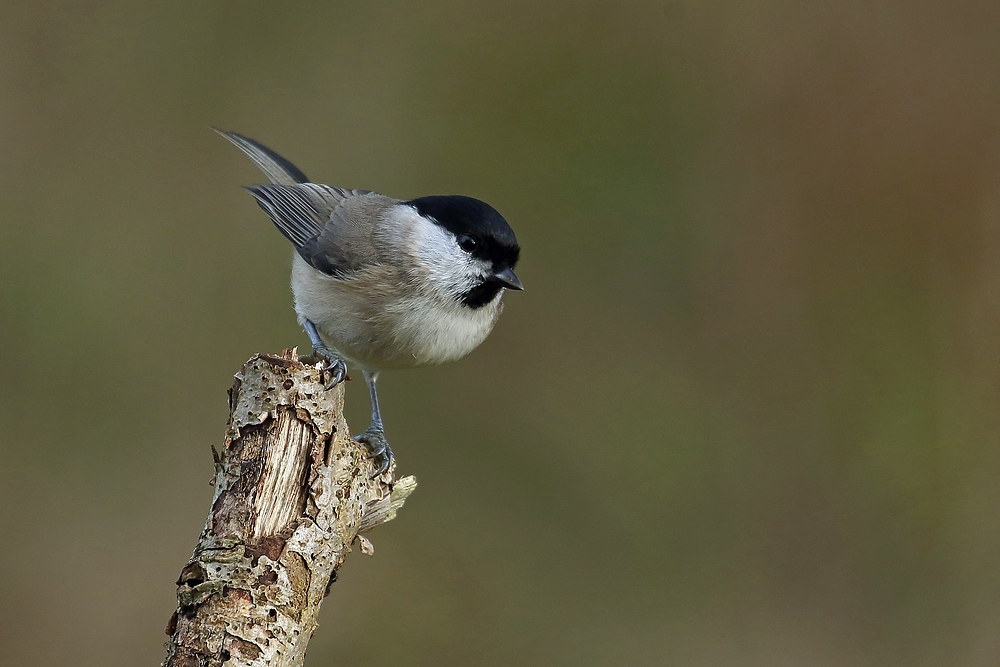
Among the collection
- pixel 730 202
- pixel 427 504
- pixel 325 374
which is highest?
pixel 730 202

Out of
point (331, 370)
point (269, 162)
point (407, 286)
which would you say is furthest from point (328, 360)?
point (269, 162)

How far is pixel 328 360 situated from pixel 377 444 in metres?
0.37

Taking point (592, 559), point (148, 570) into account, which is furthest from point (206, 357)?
point (592, 559)

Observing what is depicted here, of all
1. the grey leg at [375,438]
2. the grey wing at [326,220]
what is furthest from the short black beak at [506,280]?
the grey leg at [375,438]

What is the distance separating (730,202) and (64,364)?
3.25m

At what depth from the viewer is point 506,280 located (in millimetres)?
2596

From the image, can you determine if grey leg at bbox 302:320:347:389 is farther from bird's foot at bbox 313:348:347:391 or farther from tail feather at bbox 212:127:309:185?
tail feather at bbox 212:127:309:185

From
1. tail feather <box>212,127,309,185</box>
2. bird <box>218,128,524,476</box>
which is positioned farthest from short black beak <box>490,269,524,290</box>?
tail feather <box>212,127,309,185</box>

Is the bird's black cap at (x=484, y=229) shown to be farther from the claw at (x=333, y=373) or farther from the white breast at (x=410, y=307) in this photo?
the claw at (x=333, y=373)

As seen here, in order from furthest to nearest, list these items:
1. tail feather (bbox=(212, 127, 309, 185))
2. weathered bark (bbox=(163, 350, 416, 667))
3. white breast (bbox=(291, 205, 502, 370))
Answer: tail feather (bbox=(212, 127, 309, 185)) → white breast (bbox=(291, 205, 502, 370)) → weathered bark (bbox=(163, 350, 416, 667))

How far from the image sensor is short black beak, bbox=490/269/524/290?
2.59 metres

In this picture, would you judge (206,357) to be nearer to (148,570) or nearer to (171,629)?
(148,570)

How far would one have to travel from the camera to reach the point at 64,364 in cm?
389

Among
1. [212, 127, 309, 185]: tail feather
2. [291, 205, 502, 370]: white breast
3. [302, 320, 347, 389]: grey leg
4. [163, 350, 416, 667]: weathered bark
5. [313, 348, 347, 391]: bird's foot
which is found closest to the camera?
[163, 350, 416, 667]: weathered bark
